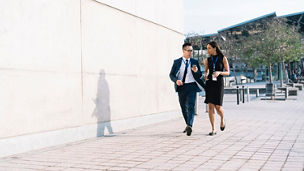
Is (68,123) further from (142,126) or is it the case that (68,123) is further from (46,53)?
(142,126)

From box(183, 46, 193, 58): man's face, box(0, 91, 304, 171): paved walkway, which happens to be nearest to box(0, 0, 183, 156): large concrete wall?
box(0, 91, 304, 171): paved walkway

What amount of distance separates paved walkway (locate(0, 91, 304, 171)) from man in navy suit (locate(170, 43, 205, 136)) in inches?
22.6

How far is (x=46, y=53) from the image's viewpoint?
609 centimetres

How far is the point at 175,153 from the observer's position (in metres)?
5.31

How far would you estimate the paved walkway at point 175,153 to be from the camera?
452cm

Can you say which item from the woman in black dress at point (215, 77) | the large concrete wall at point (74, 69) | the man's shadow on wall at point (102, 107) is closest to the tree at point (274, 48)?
the large concrete wall at point (74, 69)

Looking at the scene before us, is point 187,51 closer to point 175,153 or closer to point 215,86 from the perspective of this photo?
point 215,86

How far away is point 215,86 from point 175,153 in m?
2.26

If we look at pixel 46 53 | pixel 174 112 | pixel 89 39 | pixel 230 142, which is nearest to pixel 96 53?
pixel 89 39

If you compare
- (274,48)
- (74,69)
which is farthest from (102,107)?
(274,48)

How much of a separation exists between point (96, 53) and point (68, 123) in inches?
62.6

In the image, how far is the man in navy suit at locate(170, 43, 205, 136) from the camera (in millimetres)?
7320

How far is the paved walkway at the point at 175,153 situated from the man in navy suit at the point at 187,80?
575 millimetres

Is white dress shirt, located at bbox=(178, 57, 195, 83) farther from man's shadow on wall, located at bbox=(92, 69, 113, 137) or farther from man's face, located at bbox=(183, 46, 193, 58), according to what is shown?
man's shadow on wall, located at bbox=(92, 69, 113, 137)
